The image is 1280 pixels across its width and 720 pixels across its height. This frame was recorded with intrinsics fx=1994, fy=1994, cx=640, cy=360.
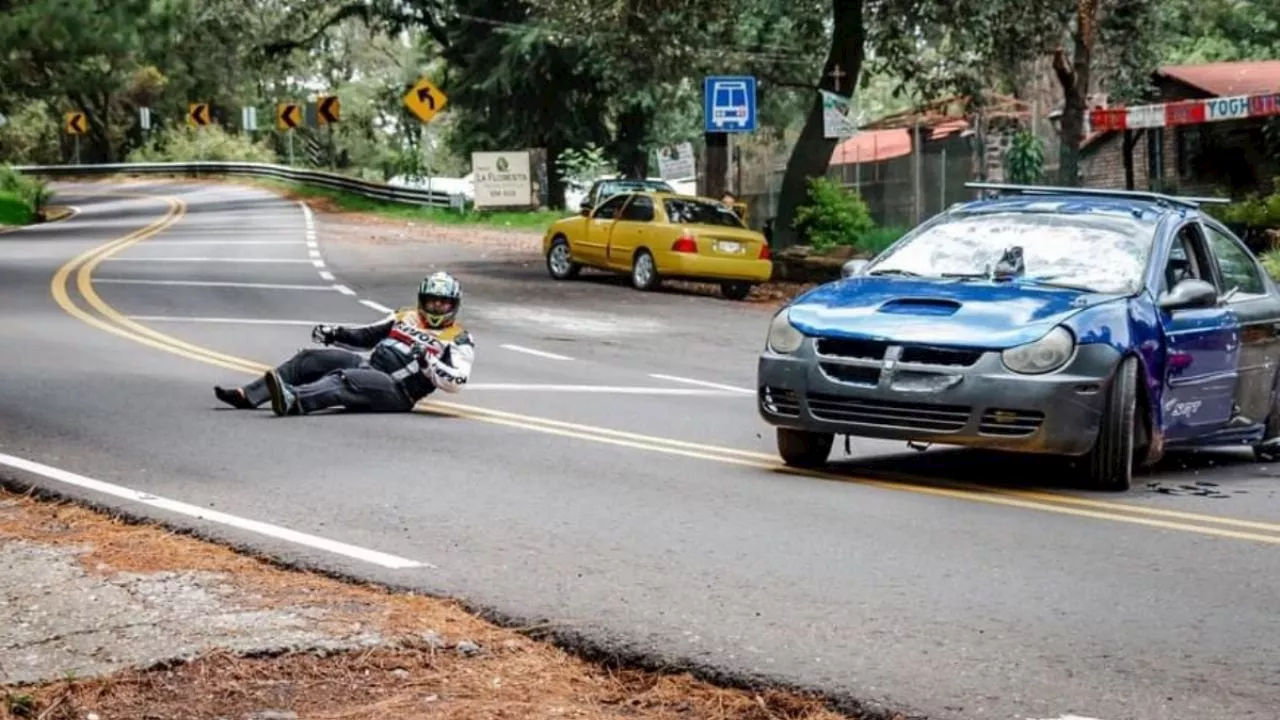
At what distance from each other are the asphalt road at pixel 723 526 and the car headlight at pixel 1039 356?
2.16 ft

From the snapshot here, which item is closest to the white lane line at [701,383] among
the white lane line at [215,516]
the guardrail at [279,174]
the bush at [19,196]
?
the white lane line at [215,516]

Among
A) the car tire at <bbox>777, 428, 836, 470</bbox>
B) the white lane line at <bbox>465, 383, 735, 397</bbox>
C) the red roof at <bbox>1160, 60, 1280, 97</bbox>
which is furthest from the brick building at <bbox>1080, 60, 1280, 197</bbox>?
the car tire at <bbox>777, 428, 836, 470</bbox>

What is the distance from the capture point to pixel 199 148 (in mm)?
88062

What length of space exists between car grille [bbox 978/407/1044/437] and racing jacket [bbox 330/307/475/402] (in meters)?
4.37

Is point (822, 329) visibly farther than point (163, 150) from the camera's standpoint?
No

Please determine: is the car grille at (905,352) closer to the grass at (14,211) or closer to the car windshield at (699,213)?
the car windshield at (699,213)

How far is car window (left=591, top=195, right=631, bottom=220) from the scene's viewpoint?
30.7 m

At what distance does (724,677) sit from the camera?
20.0ft

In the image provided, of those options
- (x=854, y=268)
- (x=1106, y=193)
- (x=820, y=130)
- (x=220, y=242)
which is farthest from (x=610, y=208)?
(x=854, y=268)

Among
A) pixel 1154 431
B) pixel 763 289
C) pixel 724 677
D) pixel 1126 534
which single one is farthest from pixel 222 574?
pixel 763 289

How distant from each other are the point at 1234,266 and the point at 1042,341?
2801mm

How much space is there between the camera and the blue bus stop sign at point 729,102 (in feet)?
103

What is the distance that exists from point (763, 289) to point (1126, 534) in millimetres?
21799

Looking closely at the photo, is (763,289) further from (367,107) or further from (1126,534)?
(367,107)
